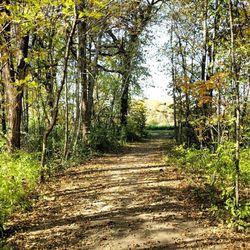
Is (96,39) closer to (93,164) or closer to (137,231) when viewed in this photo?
(93,164)

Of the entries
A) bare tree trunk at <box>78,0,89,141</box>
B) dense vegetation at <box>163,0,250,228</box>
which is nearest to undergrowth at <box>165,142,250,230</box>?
dense vegetation at <box>163,0,250,228</box>

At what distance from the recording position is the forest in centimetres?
658

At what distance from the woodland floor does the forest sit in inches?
14.4

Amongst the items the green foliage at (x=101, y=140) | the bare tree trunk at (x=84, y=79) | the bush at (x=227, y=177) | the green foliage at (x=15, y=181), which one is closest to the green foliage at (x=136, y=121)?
the green foliage at (x=101, y=140)

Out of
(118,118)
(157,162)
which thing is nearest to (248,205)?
(157,162)

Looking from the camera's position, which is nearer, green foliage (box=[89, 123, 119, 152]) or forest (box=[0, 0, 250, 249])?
forest (box=[0, 0, 250, 249])

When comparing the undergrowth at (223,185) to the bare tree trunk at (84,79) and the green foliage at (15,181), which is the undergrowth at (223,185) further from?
the bare tree trunk at (84,79)

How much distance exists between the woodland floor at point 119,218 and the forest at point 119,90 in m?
0.37

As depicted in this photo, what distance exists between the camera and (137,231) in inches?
228

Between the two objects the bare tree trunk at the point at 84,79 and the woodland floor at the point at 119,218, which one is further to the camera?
the bare tree trunk at the point at 84,79

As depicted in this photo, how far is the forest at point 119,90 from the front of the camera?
6578 mm

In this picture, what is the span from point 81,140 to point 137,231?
395 inches

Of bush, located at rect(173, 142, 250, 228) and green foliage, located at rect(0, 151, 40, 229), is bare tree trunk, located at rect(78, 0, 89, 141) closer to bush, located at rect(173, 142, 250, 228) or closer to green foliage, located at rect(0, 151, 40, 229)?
green foliage, located at rect(0, 151, 40, 229)

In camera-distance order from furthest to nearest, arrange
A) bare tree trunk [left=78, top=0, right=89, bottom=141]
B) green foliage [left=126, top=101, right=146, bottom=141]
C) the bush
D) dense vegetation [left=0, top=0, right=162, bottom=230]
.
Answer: green foliage [left=126, top=101, right=146, bottom=141] → bare tree trunk [left=78, top=0, right=89, bottom=141] → dense vegetation [left=0, top=0, right=162, bottom=230] → the bush
